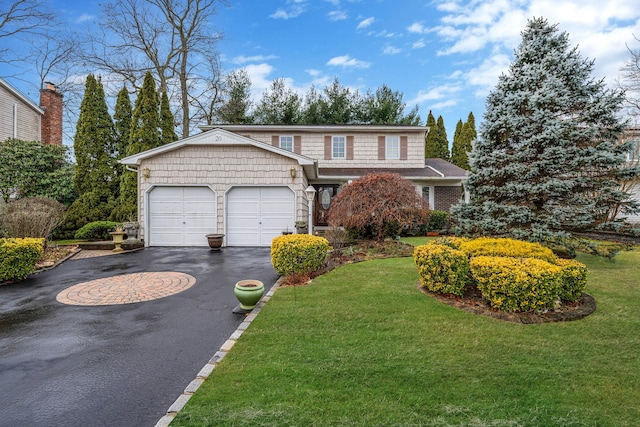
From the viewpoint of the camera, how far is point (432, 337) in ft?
12.7

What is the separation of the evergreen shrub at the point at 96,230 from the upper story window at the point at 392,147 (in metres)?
13.8

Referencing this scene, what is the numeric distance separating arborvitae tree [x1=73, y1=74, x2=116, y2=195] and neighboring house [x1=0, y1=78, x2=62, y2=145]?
15.8 ft

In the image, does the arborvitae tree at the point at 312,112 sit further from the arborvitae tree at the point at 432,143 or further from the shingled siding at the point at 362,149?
the arborvitae tree at the point at 432,143

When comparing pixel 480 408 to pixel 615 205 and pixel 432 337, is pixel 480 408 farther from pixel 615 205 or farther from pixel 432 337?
pixel 615 205

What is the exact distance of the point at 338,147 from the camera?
1775cm

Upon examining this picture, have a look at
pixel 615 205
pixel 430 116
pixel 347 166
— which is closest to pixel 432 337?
pixel 615 205

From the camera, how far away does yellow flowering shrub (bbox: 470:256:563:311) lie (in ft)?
14.3

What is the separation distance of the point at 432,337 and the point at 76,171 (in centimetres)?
1710

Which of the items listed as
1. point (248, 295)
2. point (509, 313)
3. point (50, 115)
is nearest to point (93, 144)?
point (50, 115)

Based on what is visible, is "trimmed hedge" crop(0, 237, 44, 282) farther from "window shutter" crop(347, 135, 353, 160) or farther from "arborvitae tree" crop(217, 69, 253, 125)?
"arborvitae tree" crop(217, 69, 253, 125)

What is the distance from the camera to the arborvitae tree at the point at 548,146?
23.4 ft

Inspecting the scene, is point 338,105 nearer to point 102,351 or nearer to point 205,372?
point 102,351

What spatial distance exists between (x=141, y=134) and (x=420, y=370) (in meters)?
16.2

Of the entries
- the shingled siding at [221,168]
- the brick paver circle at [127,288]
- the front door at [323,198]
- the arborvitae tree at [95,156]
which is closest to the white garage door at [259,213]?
the shingled siding at [221,168]
